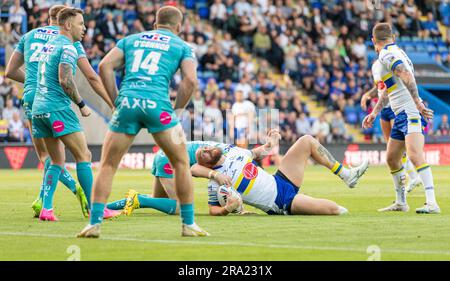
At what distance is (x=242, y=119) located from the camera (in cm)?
2933

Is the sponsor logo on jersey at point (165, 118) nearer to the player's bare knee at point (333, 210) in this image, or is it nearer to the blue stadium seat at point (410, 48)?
the player's bare knee at point (333, 210)

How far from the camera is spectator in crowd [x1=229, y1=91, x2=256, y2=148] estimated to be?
29219 mm

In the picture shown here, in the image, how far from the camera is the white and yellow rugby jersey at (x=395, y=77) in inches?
527

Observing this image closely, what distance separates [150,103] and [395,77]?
5047 millimetres

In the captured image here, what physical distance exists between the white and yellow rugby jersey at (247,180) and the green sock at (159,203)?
0.64 meters

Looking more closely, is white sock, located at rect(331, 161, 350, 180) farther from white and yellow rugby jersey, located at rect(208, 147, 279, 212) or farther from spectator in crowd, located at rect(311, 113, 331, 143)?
spectator in crowd, located at rect(311, 113, 331, 143)

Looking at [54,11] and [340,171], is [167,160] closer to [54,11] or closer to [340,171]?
[340,171]

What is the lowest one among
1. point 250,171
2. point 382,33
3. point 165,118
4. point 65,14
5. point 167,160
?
point 250,171

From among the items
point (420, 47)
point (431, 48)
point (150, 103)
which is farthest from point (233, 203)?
point (431, 48)

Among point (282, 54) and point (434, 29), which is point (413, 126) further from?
point (434, 29)

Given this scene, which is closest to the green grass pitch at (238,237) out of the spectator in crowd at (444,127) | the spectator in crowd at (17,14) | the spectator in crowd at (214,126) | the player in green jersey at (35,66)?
the player in green jersey at (35,66)

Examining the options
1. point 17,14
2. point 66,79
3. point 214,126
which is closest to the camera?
point 66,79

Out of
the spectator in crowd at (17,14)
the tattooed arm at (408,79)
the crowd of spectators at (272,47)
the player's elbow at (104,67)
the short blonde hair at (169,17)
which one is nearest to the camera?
the player's elbow at (104,67)
